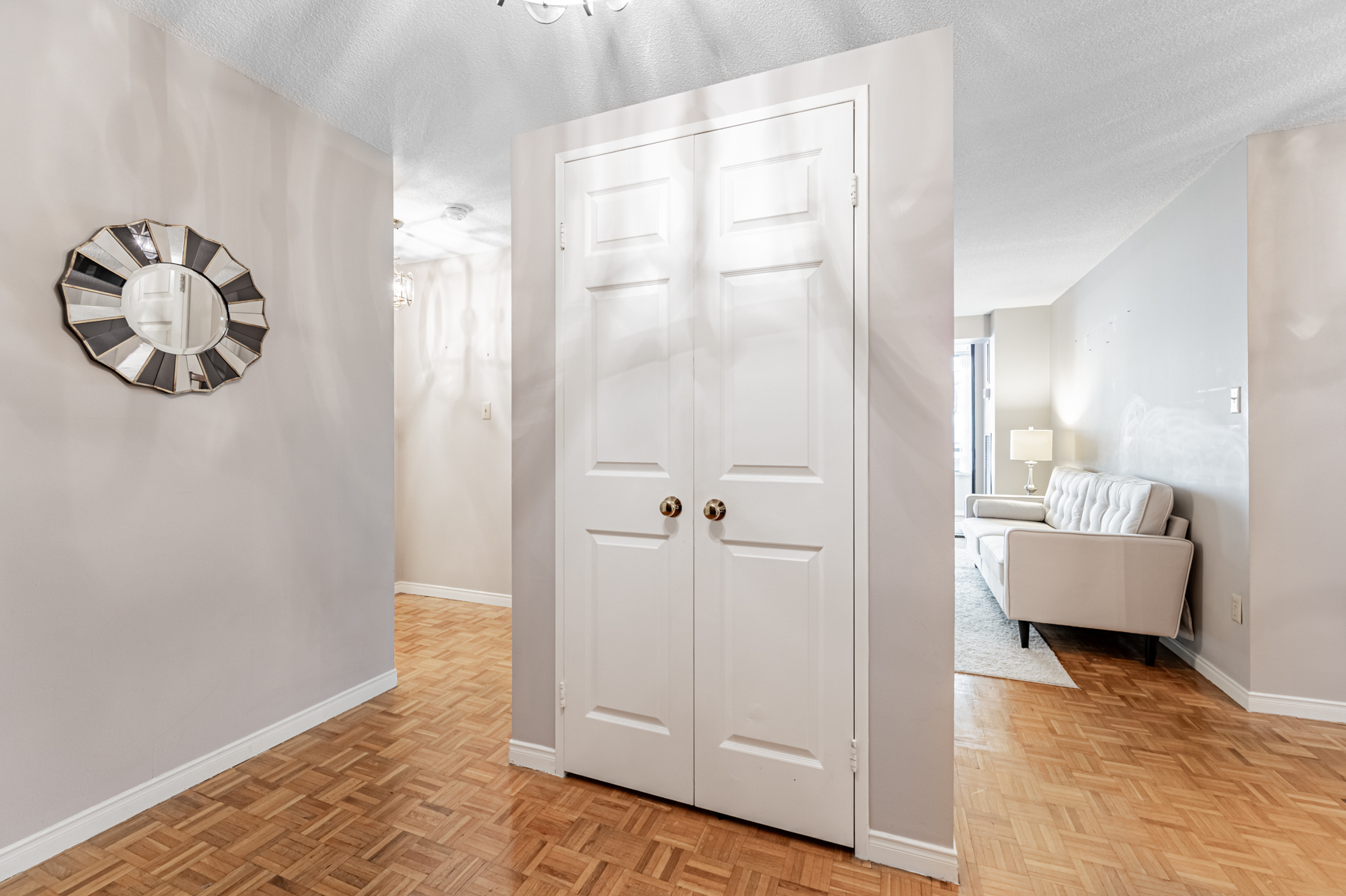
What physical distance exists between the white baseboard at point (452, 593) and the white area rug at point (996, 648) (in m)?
2.85

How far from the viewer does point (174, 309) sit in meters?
1.98

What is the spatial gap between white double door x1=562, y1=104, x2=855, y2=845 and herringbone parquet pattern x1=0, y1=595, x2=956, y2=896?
0.36 feet

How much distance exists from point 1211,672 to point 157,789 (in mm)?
4363

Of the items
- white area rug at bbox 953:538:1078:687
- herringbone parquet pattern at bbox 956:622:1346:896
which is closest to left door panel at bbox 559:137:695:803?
herringbone parquet pattern at bbox 956:622:1346:896

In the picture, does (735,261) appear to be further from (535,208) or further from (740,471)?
(535,208)

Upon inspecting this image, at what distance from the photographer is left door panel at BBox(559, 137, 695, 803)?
6.11 ft

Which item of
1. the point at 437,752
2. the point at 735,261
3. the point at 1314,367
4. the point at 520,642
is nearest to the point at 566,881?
the point at 520,642

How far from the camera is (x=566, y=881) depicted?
157 centimetres

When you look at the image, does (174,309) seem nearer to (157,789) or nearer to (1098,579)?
(157,789)

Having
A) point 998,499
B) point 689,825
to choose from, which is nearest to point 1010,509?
point 998,499

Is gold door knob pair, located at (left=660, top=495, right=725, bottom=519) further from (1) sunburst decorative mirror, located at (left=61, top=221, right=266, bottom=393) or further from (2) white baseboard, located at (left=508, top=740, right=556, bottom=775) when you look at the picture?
(1) sunburst decorative mirror, located at (left=61, top=221, right=266, bottom=393)

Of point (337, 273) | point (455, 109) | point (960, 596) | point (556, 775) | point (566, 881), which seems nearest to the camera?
point (566, 881)

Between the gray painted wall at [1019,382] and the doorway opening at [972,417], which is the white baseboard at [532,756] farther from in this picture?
the doorway opening at [972,417]

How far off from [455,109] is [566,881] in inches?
108
